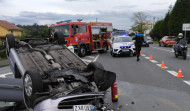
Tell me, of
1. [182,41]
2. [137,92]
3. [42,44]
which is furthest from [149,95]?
[182,41]

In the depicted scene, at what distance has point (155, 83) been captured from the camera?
278 inches

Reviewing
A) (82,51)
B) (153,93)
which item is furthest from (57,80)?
(82,51)

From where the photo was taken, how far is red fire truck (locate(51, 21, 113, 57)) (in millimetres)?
15984

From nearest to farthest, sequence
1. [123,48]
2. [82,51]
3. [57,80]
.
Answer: [57,80]
[123,48]
[82,51]

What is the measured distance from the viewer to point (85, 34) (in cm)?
1755

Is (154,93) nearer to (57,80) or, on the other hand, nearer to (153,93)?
(153,93)

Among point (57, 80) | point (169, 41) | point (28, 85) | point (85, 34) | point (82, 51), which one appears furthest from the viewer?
A: point (169, 41)

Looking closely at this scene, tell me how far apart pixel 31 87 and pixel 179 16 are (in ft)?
122

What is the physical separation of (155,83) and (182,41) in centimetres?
775

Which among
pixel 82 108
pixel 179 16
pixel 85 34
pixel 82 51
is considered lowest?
pixel 82 51

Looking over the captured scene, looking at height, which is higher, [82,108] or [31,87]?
[31,87]

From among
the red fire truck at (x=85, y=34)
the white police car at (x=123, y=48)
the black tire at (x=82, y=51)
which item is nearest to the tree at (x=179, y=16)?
the red fire truck at (x=85, y=34)

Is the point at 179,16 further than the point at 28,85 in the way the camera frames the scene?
Yes

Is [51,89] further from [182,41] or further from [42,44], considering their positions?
[182,41]
